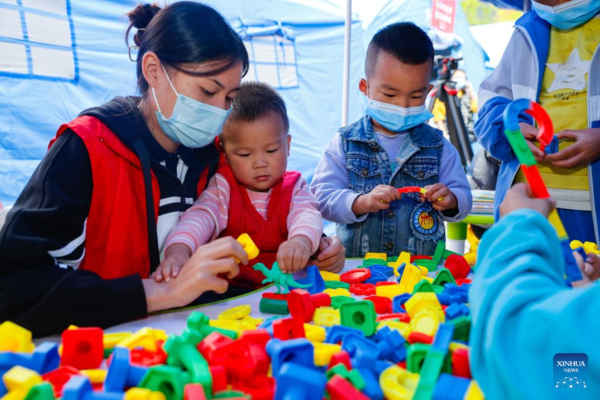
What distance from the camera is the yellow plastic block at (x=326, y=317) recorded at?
0.81 metres

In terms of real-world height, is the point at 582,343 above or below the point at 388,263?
above

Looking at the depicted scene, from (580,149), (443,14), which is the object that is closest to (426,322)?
(580,149)

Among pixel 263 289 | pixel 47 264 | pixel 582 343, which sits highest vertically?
pixel 582 343

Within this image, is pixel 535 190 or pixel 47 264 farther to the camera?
pixel 47 264

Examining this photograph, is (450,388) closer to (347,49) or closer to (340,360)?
(340,360)

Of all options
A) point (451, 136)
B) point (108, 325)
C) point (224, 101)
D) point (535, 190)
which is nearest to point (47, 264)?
point (108, 325)

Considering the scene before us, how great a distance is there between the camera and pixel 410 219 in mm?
1677

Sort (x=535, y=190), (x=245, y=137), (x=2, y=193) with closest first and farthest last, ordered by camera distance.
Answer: (x=535, y=190), (x=245, y=137), (x=2, y=193)

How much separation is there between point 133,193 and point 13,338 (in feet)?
1.42

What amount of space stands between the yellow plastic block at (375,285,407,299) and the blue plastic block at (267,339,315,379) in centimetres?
39

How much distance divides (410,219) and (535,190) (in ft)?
3.25

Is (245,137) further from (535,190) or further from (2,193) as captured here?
(2,193)

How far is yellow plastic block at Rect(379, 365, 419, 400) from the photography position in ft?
1.86

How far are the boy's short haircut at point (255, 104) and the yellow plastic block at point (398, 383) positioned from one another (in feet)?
2.69
